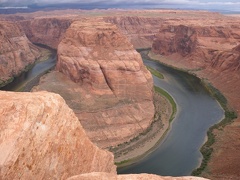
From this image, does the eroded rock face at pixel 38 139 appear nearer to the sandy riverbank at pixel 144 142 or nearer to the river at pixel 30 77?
the sandy riverbank at pixel 144 142

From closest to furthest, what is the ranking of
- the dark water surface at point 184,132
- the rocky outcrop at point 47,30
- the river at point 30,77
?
the dark water surface at point 184,132 < the river at point 30,77 < the rocky outcrop at point 47,30

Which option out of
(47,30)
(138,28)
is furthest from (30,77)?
(138,28)

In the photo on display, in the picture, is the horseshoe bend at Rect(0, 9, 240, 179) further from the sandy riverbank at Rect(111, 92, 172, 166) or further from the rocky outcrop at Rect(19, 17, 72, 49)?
the rocky outcrop at Rect(19, 17, 72, 49)

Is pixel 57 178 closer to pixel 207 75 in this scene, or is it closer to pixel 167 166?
pixel 167 166

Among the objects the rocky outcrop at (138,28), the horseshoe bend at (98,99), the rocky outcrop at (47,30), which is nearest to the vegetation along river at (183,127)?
the horseshoe bend at (98,99)

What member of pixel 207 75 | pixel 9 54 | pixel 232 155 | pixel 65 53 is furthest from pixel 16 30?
pixel 232 155

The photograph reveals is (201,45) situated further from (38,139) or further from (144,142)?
(38,139)

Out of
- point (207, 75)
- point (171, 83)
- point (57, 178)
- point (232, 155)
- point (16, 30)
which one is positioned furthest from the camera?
point (16, 30)
